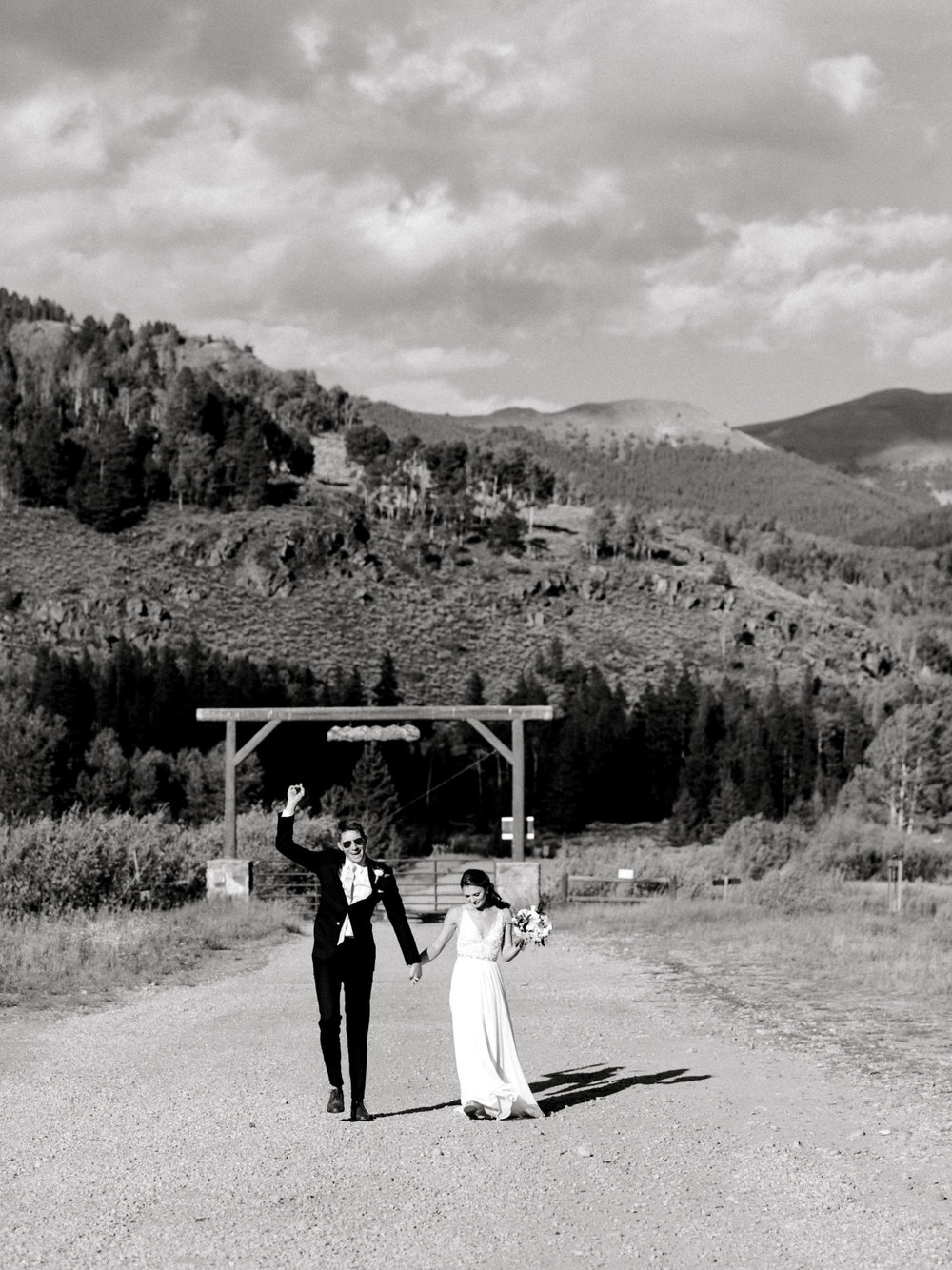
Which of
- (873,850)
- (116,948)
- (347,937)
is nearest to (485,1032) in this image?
(347,937)

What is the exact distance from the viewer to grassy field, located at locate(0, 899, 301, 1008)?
13.4 m

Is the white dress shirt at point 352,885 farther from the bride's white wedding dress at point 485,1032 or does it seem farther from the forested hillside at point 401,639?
the forested hillside at point 401,639

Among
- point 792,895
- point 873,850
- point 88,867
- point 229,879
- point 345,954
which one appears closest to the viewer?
point 345,954

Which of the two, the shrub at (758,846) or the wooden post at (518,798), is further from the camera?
the shrub at (758,846)

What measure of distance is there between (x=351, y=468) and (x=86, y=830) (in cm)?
11428

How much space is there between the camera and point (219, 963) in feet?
54.5

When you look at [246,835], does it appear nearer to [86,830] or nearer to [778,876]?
[86,830]

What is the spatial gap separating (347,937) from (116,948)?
819 cm

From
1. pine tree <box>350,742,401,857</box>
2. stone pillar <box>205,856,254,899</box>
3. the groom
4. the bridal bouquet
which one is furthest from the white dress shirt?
pine tree <box>350,742,401,857</box>

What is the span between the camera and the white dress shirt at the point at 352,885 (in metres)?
8.44

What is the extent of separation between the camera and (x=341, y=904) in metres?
8.45

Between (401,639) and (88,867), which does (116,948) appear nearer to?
(88,867)

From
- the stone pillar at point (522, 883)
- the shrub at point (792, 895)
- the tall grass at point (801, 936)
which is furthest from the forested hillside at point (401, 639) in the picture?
the stone pillar at point (522, 883)

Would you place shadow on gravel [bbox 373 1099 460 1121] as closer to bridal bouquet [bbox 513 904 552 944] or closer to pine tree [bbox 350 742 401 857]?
bridal bouquet [bbox 513 904 552 944]
